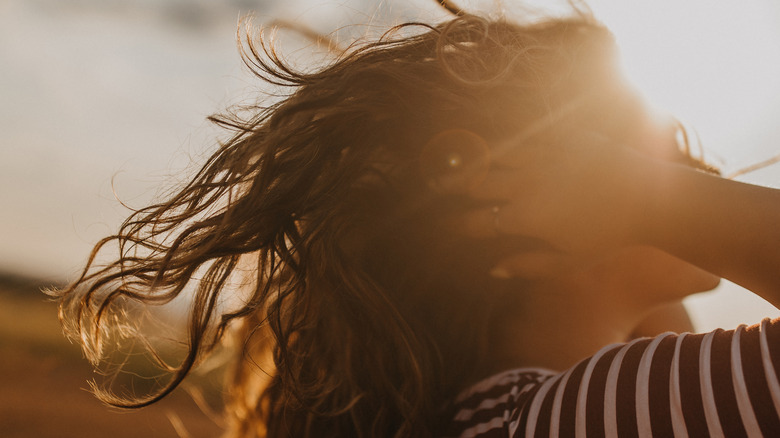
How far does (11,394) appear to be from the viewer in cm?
988

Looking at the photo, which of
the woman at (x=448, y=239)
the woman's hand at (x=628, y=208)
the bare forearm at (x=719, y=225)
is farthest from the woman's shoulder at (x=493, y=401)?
the bare forearm at (x=719, y=225)

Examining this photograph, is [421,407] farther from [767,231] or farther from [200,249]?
[767,231]

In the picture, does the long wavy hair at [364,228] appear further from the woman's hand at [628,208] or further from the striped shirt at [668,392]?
the striped shirt at [668,392]

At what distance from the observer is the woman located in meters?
1.19

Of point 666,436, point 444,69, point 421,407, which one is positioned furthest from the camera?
point 421,407

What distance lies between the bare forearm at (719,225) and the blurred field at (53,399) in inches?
212

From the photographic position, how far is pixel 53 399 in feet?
33.1

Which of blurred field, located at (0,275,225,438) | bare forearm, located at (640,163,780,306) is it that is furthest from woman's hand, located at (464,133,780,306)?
blurred field, located at (0,275,225,438)

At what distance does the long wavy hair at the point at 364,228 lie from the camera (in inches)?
56.6

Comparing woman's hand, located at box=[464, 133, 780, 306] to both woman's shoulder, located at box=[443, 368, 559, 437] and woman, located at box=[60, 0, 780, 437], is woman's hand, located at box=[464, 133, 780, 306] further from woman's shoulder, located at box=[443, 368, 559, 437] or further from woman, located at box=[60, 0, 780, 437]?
woman's shoulder, located at box=[443, 368, 559, 437]

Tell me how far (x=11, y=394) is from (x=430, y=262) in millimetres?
11324

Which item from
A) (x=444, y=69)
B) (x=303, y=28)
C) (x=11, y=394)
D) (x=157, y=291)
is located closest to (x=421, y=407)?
(x=157, y=291)

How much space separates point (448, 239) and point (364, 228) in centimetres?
26

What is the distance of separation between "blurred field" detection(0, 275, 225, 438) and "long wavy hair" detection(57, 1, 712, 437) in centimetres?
425
